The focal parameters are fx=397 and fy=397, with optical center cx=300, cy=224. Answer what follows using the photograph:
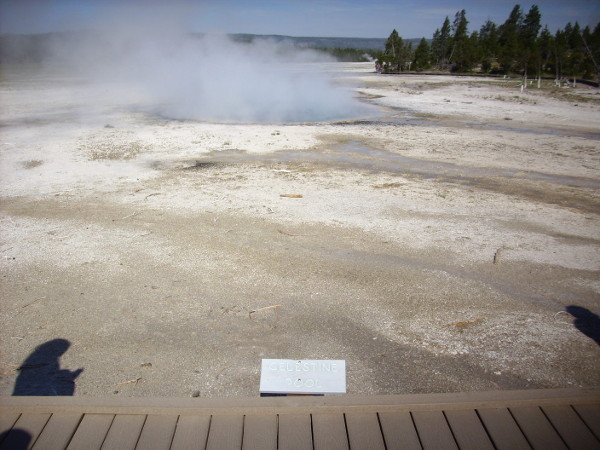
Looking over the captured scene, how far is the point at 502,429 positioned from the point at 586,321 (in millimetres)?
2846

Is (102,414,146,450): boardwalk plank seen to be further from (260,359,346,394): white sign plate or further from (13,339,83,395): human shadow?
(13,339,83,395): human shadow

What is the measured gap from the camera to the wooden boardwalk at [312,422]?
182 cm

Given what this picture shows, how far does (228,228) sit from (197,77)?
22.4 metres

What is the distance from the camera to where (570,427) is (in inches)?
73.8

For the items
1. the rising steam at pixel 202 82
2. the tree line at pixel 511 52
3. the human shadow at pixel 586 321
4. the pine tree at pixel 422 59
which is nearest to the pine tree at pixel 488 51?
the tree line at pixel 511 52

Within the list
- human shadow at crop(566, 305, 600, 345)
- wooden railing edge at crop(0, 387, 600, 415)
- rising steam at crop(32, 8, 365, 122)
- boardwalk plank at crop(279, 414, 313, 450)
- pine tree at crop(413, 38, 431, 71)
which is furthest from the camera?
pine tree at crop(413, 38, 431, 71)

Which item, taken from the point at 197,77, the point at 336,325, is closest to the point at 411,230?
the point at 336,325

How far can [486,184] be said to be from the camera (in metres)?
8.02

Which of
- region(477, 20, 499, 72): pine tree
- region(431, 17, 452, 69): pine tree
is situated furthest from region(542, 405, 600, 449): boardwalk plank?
region(431, 17, 452, 69): pine tree

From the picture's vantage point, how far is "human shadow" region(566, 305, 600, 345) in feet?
12.4

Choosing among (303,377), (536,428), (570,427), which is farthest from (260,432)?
(570,427)

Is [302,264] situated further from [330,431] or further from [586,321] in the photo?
[330,431]

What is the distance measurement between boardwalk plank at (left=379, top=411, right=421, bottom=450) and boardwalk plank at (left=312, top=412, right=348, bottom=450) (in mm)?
192

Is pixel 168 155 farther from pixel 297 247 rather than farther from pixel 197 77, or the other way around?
pixel 197 77
